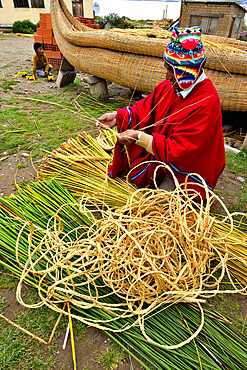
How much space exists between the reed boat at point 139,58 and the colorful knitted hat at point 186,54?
112 cm

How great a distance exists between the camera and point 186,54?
5.19 ft

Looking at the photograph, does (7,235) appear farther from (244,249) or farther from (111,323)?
(244,249)

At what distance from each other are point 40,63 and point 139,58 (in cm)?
325

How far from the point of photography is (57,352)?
1.25m

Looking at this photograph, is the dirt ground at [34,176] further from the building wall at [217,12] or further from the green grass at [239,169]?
the building wall at [217,12]

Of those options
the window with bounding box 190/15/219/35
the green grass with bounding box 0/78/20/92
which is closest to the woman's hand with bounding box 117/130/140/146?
the green grass with bounding box 0/78/20/92

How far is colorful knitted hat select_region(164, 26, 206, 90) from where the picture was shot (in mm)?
1572

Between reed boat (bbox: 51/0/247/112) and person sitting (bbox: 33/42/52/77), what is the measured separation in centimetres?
90

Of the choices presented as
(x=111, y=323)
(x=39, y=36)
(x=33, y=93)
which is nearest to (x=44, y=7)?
(x=39, y=36)

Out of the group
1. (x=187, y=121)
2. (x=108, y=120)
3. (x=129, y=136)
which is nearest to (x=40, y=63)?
(x=108, y=120)

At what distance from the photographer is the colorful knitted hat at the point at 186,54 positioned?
1.57 m

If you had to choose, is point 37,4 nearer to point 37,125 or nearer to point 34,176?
point 37,125

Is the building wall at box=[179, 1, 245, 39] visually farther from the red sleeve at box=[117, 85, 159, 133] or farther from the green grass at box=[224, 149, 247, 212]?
the red sleeve at box=[117, 85, 159, 133]

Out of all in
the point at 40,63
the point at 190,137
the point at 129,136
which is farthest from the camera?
the point at 40,63
